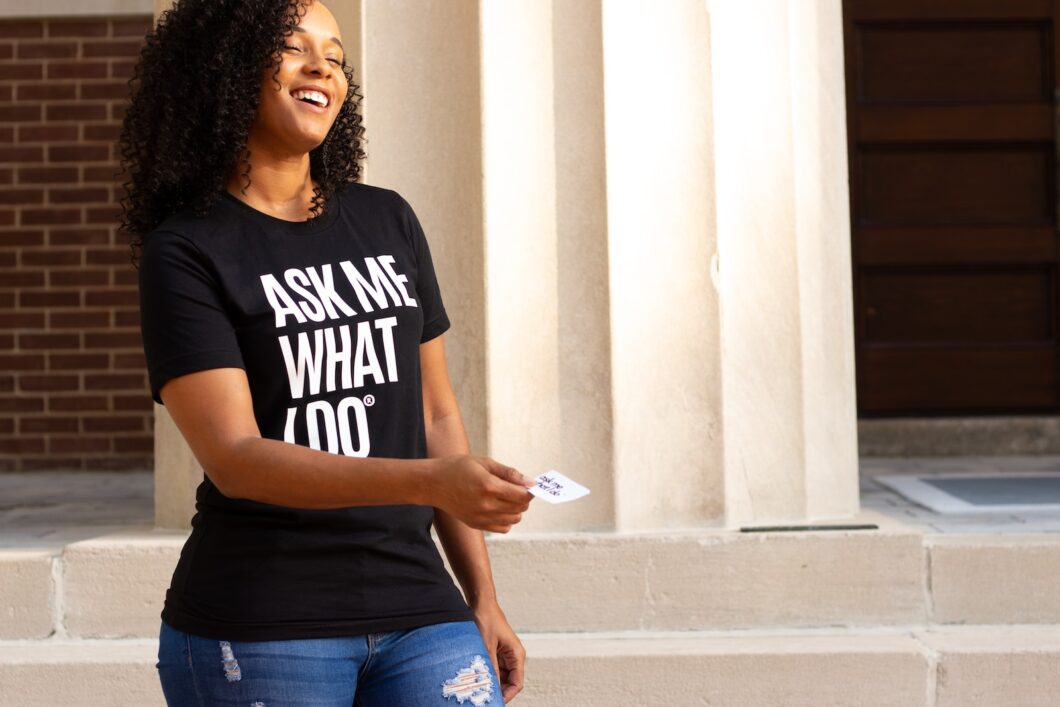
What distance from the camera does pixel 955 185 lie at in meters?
6.18

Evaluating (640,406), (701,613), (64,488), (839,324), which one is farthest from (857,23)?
(64,488)

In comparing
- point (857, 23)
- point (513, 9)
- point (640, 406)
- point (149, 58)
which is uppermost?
point (857, 23)

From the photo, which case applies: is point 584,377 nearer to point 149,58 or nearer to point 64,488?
point 149,58

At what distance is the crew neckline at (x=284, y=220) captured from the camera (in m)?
1.97

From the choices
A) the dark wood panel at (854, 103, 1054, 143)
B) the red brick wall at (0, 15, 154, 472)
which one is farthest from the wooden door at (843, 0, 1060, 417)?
the red brick wall at (0, 15, 154, 472)

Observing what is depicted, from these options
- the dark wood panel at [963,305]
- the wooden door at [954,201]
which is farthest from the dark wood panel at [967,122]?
the dark wood panel at [963,305]

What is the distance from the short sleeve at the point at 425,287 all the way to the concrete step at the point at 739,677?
5.30 ft

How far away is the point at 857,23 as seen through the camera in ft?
20.3

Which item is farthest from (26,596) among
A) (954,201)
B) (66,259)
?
(954,201)

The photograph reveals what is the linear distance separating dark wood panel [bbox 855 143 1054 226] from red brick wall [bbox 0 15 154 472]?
3.34m

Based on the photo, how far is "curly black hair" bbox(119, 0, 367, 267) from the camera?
79.0 inches

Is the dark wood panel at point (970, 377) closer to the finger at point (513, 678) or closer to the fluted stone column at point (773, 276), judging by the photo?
the fluted stone column at point (773, 276)

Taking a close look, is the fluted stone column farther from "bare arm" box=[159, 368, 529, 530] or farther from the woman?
"bare arm" box=[159, 368, 529, 530]

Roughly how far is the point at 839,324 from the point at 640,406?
2.17 ft
